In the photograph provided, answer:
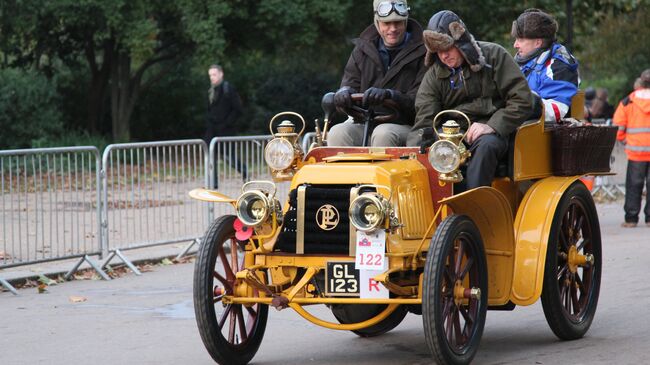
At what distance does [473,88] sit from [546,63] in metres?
1.11

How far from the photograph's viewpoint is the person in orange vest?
16.1m

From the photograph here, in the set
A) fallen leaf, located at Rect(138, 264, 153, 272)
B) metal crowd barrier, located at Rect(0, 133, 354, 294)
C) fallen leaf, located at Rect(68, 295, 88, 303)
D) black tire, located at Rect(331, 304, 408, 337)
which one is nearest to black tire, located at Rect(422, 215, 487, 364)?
black tire, located at Rect(331, 304, 408, 337)

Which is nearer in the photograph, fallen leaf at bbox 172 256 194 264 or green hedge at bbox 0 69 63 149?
fallen leaf at bbox 172 256 194 264

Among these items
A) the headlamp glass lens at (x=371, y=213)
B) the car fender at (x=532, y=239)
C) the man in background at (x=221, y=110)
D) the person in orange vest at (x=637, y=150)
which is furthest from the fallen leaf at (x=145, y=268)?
the man in background at (x=221, y=110)

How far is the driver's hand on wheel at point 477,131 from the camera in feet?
24.8

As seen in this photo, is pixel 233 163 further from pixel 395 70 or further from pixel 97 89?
→ pixel 97 89

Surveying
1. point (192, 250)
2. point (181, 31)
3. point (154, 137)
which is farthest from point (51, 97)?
point (192, 250)

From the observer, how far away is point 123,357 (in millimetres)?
7930

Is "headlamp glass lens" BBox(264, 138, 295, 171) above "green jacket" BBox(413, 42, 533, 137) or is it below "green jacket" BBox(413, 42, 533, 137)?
below

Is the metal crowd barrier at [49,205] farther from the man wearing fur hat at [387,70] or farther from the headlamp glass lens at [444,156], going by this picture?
the headlamp glass lens at [444,156]

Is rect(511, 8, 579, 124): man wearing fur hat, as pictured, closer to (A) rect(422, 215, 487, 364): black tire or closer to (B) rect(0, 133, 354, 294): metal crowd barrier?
(A) rect(422, 215, 487, 364): black tire

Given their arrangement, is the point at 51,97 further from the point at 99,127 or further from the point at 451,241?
the point at 451,241

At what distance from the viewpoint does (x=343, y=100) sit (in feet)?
26.3

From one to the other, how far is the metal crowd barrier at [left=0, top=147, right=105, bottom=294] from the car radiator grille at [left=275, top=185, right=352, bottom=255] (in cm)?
469
